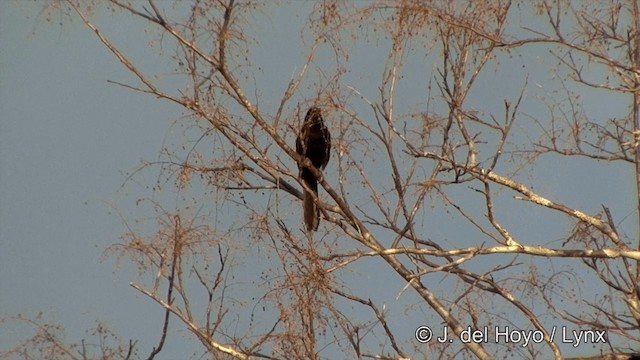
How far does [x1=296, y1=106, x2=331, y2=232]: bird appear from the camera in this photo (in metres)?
6.45

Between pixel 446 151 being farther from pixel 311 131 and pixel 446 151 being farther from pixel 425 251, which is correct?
pixel 311 131

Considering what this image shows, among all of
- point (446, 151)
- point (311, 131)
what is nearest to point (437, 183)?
point (446, 151)

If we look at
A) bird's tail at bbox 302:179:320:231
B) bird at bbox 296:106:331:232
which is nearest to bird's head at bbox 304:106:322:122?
bird at bbox 296:106:331:232

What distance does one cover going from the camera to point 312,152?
7617 millimetres

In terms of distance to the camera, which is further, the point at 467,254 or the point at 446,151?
the point at 446,151

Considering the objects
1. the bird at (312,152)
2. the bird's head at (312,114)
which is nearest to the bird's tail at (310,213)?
the bird at (312,152)

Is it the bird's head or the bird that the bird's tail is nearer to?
the bird

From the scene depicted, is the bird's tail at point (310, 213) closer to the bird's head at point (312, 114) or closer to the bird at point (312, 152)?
the bird at point (312, 152)

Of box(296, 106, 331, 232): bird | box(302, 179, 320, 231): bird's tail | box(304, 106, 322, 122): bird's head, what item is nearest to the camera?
box(304, 106, 322, 122): bird's head

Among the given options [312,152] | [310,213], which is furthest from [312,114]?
[312,152]

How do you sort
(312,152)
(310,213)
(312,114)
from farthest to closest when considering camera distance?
(312,152), (310,213), (312,114)

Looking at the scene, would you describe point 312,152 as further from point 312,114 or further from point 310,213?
point 312,114

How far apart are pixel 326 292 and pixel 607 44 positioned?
2.82 metres

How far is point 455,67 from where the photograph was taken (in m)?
6.19
